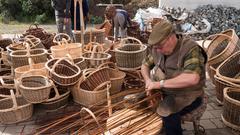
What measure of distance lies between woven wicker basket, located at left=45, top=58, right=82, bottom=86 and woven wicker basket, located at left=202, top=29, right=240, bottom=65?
1961mm

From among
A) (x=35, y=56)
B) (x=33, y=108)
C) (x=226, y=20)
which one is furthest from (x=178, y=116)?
(x=226, y=20)

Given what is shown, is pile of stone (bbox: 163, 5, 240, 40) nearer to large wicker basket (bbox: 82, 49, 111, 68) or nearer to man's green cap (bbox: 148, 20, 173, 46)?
large wicker basket (bbox: 82, 49, 111, 68)

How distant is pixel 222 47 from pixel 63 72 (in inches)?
96.7

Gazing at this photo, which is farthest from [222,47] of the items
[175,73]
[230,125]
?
[175,73]

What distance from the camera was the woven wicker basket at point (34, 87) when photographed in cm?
399

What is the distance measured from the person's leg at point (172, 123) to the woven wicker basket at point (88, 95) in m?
1.41

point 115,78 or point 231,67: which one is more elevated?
point 231,67

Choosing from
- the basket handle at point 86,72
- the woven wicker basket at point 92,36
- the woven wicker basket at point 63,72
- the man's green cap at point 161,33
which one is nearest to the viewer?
the man's green cap at point 161,33

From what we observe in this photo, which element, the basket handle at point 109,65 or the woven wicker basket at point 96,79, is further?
the basket handle at point 109,65

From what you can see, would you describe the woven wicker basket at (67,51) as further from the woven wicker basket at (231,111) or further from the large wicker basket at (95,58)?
the woven wicker basket at (231,111)

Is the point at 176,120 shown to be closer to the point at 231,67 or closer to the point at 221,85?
the point at 221,85

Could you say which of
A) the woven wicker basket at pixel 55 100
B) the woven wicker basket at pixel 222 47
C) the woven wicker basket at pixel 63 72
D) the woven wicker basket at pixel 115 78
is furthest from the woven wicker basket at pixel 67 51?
the woven wicker basket at pixel 222 47

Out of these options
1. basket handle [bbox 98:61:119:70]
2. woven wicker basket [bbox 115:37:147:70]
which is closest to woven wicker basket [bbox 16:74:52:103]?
basket handle [bbox 98:61:119:70]

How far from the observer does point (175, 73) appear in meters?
2.95
